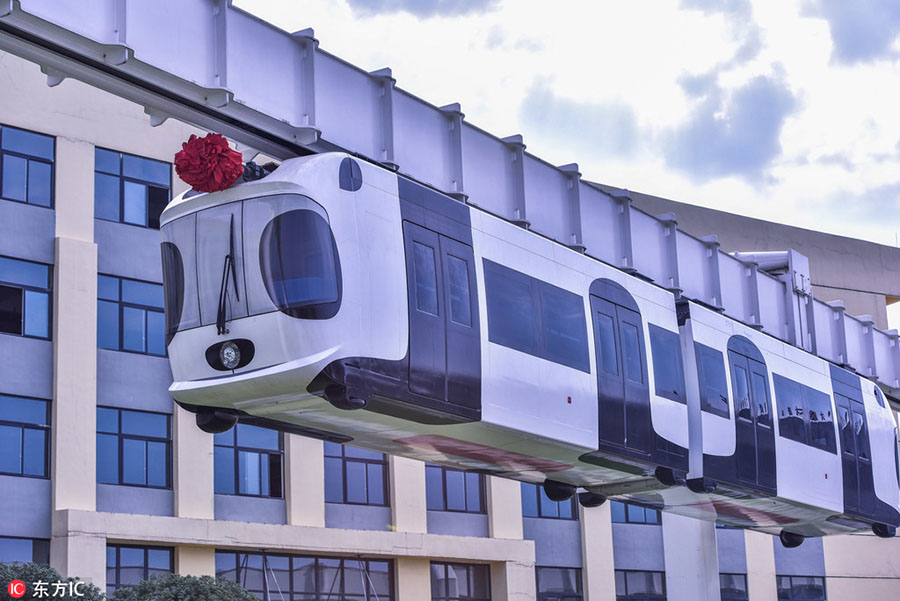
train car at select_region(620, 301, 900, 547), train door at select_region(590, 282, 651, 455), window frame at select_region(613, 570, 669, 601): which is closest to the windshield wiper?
train door at select_region(590, 282, 651, 455)

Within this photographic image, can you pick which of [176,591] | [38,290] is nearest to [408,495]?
[38,290]

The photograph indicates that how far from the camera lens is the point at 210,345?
12109 mm

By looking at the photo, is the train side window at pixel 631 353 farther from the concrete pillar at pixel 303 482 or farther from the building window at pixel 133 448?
the concrete pillar at pixel 303 482

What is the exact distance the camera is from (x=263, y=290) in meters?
11.7

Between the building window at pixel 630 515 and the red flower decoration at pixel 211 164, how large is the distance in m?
29.2

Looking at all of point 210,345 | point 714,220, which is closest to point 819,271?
point 714,220

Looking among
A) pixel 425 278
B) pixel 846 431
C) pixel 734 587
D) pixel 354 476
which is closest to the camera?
pixel 425 278

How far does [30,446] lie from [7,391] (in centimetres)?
120

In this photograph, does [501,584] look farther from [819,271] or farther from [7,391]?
[819,271]

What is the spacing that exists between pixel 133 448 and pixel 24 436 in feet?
8.02

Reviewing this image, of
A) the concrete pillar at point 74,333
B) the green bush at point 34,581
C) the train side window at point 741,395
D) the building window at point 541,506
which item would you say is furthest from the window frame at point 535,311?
the building window at point 541,506

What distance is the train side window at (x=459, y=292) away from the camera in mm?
12836

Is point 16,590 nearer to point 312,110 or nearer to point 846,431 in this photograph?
point 312,110

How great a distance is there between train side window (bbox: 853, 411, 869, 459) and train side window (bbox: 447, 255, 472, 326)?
10614 millimetres
